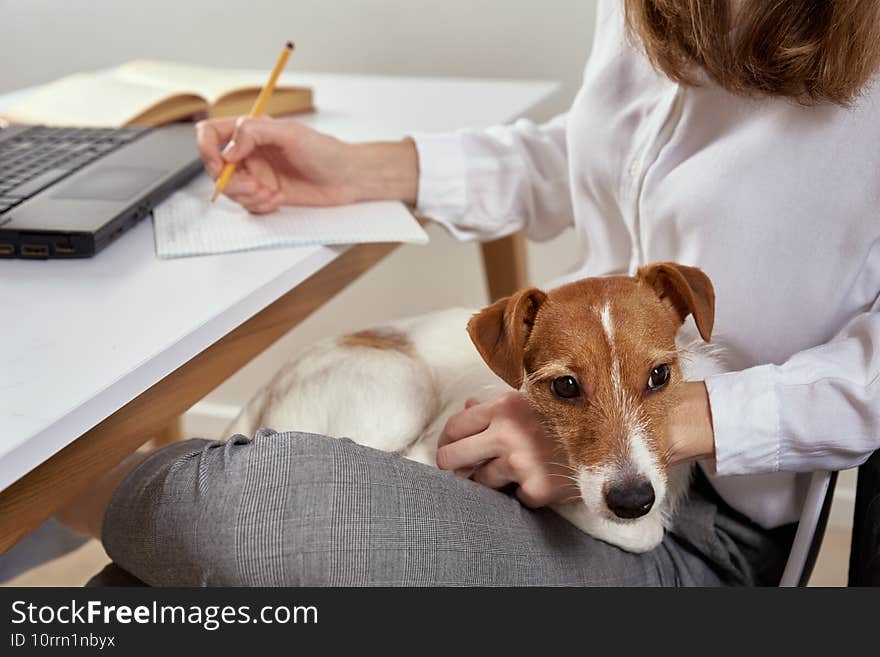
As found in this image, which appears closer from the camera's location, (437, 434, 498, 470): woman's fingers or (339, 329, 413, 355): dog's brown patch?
(437, 434, 498, 470): woman's fingers

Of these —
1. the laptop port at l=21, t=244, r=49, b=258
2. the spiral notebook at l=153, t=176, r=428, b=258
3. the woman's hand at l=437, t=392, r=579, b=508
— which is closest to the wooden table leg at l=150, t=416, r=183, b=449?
the spiral notebook at l=153, t=176, r=428, b=258

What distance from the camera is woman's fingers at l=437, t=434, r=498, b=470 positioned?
2.95ft

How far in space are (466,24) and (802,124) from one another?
104 cm

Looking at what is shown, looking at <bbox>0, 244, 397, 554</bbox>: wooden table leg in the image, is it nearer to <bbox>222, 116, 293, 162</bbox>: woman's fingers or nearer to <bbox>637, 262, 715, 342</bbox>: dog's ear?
<bbox>222, 116, 293, 162</bbox>: woman's fingers

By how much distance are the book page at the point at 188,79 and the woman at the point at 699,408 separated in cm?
70

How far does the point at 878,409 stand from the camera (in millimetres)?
846

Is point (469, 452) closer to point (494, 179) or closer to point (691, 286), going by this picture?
point (691, 286)

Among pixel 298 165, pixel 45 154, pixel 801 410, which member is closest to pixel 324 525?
pixel 801 410

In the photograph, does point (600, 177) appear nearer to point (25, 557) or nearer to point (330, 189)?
point (330, 189)

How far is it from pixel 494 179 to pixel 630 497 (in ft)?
1.80

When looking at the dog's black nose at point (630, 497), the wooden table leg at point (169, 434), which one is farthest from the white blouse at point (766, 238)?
the wooden table leg at point (169, 434)

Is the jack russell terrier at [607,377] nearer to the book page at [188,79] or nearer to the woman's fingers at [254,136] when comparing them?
the woman's fingers at [254,136]

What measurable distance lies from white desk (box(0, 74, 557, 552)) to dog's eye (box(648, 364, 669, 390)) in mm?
354

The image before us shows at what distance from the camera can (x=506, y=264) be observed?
1682mm
